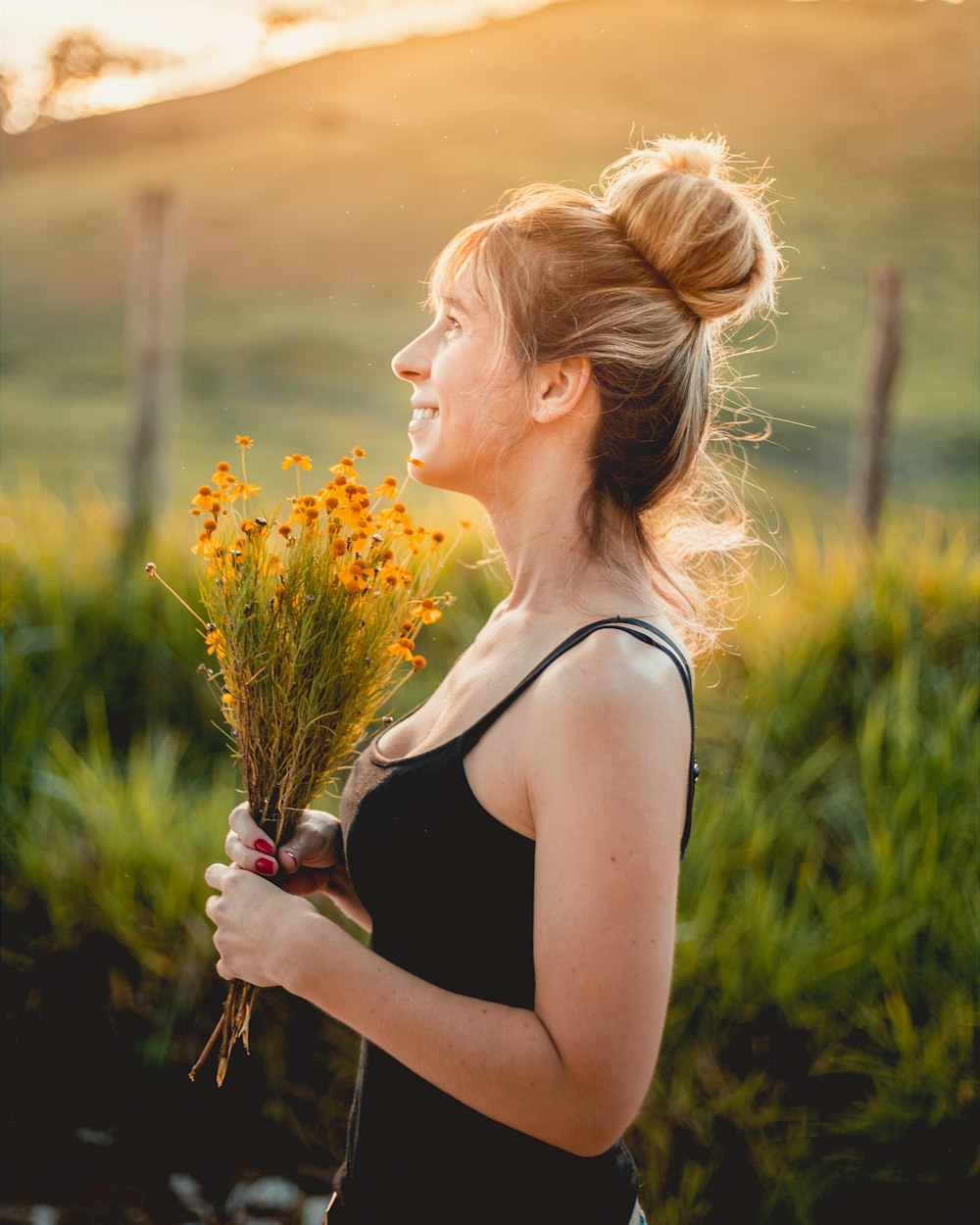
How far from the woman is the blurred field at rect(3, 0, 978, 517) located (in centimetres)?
2685

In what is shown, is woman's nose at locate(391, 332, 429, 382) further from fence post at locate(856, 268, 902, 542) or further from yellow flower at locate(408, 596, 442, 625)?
fence post at locate(856, 268, 902, 542)

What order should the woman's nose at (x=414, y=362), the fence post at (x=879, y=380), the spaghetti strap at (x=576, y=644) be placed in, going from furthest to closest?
the fence post at (x=879, y=380)
the woman's nose at (x=414, y=362)
the spaghetti strap at (x=576, y=644)

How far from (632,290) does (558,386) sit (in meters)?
0.17

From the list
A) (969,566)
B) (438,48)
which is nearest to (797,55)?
(438,48)

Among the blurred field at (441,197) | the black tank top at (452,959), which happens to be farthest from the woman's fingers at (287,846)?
the blurred field at (441,197)

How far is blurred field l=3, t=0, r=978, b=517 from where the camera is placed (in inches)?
1271

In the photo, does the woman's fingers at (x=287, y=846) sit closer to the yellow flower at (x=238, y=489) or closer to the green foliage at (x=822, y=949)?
the yellow flower at (x=238, y=489)

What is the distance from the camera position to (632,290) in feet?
5.15

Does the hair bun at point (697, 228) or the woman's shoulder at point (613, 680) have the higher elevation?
the hair bun at point (697, 228)

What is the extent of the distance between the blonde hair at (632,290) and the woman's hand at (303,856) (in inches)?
22.3

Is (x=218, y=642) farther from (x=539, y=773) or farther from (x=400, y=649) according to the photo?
(x=539, y=773)

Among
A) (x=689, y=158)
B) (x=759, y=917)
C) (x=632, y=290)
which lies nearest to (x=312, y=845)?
(x=632, y=290)

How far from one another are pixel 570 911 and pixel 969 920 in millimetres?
2716

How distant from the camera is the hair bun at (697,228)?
1.55 metres
